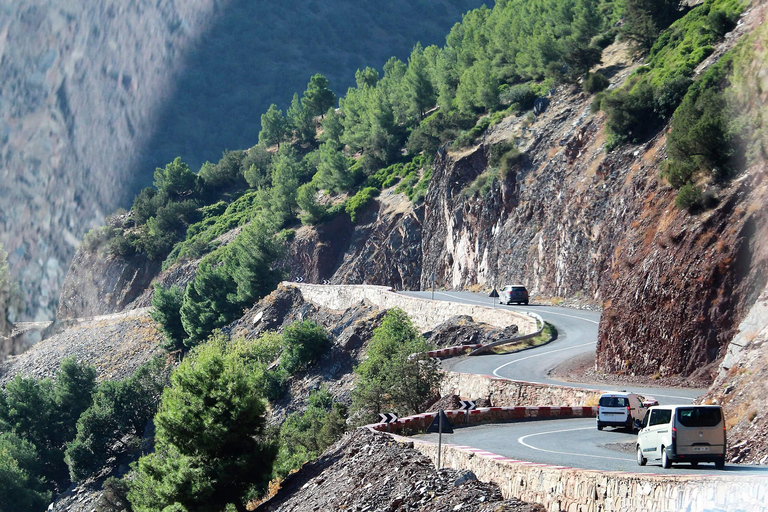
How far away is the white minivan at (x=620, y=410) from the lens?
22.9 m

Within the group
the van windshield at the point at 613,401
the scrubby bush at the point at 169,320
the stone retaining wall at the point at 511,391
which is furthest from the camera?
the scrubby bush at the point at 169,320

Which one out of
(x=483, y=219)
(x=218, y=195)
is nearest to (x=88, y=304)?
(x=218, y=195)

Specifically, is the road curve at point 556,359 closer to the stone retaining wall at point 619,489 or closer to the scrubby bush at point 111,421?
the stone retaining wall at point 619,489

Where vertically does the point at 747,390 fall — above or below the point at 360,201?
below

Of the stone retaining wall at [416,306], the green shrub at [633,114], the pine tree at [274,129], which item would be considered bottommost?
the stone retaining wall at [416,306]

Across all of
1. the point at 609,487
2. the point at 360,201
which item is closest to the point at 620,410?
the point at 609,487

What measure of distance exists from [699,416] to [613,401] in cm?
822

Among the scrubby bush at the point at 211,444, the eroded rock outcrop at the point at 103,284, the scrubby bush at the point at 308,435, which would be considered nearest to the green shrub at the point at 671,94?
the scrubby bush at the point at 308,435

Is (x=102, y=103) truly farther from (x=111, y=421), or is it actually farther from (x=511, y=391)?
(x=511, y=391)

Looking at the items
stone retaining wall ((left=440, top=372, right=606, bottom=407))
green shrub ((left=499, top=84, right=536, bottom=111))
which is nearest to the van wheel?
stone retaining wall ((left=440, top=372, right=606, bottom=407))

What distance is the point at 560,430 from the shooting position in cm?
2369

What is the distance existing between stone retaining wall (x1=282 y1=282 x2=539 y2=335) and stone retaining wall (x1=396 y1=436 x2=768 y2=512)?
87.3ft

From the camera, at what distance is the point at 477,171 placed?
71750 mm

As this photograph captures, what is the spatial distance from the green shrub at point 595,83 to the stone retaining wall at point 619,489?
4887cm
